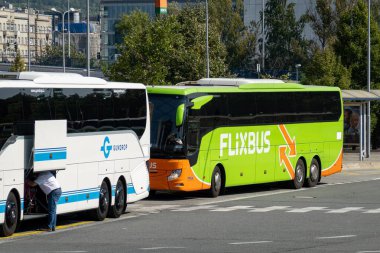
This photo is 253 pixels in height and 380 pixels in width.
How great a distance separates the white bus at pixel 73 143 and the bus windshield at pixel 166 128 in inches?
103

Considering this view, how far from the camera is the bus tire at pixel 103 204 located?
26250 millimetres

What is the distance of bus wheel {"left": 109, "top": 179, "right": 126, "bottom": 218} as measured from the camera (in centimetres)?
2709

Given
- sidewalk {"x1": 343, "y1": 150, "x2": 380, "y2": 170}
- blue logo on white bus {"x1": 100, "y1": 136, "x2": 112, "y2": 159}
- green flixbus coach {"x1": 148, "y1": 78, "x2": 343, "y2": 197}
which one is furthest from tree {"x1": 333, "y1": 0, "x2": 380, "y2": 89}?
blue logo on white bus {"x1": 100, "y1": 136, "x2": 112, "y2": 159}

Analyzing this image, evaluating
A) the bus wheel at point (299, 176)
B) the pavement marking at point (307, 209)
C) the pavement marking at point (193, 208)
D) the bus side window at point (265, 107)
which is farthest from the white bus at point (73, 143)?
the bus wheel at point (299, 176)

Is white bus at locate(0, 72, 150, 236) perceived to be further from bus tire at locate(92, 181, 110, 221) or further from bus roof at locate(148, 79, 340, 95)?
bus roof at locate(148, 79, 340, 95)

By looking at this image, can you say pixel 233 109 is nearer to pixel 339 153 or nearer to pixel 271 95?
pixel 271 95

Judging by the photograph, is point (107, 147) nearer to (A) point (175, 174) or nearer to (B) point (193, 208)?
(B) point (193, 208)

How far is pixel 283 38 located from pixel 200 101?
96.2m

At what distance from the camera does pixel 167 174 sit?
3181 centimetres

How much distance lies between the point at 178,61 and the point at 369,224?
46.9m

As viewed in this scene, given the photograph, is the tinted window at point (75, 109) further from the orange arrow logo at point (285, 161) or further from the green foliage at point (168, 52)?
the green foliage at point (168, 52)

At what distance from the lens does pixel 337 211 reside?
2895cm

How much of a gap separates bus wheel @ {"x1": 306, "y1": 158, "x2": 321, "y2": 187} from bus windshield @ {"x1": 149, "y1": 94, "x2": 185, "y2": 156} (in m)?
8.21

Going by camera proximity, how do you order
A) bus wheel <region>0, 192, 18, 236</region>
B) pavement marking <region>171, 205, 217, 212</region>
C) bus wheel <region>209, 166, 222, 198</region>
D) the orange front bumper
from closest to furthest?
bus wheel <region>0, 192, 18, 236</region> → pavement marking <region>171, 205, 217, 212</region> → the orange front bumper → bus wheel <region>209, 166, 222, 198</region>
